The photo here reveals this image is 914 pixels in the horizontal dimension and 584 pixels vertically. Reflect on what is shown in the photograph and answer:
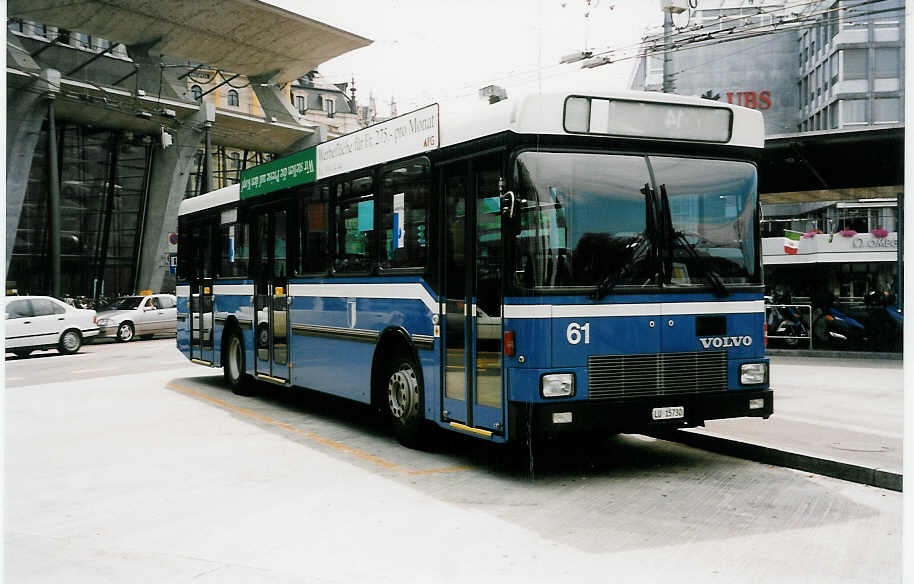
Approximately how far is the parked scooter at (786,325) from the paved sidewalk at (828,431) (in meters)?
5.92

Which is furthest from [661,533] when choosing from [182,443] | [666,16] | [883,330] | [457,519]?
[666,16]

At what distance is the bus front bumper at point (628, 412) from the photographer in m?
7.35

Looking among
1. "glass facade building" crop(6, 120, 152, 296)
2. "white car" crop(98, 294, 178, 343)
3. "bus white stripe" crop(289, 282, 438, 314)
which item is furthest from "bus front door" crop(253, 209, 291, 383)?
"glass facade building" crop(6, 120, 152, 296)

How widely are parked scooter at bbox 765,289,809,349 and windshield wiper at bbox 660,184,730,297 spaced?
1347 centimetres

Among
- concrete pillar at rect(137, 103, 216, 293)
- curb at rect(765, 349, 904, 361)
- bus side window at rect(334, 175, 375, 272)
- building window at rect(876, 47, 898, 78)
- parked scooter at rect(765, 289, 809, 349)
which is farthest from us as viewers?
building window at rect(876, 47, 898, 78)

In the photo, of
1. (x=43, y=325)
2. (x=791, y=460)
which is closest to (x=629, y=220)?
(x=791, y=460)

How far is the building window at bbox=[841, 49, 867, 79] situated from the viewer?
60438mm

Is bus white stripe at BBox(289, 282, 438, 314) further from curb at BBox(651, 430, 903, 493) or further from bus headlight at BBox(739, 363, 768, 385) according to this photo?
curb at BBox(651, 430, 903, 493)

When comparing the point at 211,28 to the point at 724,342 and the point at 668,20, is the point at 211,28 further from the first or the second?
the point at 724,342

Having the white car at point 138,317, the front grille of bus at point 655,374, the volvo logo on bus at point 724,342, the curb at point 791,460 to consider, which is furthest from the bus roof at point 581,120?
the white car at point 138,317

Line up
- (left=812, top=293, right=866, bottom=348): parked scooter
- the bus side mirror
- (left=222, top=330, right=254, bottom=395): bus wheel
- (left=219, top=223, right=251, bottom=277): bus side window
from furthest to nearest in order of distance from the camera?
(left=812, top=293, right=866, bottom=348): parked scooter → (left=222, top=330, right=254, bottom=395): bus wheel → (left=219, top=223, right=251, bottom=277): bus side window → the bus side mirror

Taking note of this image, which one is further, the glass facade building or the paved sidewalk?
the glass facade building

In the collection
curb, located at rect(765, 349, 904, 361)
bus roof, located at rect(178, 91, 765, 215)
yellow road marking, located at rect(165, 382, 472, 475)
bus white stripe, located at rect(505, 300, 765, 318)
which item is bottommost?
yellow road marking, located at rect(165, 382, 472, 475)

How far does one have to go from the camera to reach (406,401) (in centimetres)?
922
